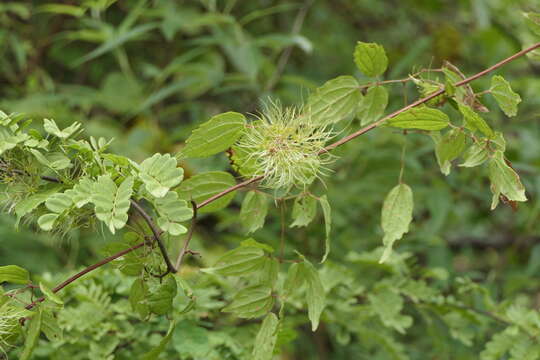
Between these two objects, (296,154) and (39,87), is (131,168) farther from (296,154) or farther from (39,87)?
(39,87)

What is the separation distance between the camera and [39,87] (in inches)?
66.2

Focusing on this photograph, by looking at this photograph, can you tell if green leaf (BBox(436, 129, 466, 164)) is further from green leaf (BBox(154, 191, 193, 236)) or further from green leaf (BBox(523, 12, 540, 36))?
green leaf (BBox(154, 191, 193, 236))

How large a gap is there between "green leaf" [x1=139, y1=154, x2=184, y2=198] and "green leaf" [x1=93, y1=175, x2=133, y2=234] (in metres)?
0.02

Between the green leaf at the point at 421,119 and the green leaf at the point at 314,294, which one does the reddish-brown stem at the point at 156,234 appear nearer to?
the green leaf at the point at 314,294

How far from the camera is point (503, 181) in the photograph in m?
0.58

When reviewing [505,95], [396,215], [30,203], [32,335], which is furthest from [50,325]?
[505,95]

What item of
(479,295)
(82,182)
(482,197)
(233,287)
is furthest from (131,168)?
(482,197)

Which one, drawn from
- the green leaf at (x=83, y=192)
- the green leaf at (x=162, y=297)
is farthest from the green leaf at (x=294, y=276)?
the green leaf at (x=83, y=192)

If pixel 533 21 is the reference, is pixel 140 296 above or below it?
below

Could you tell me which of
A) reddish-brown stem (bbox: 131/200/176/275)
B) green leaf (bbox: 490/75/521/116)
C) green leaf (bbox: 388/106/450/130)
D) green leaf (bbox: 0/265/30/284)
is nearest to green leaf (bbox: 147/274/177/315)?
reddish-brown stem (bbox: 131/200/176/275)

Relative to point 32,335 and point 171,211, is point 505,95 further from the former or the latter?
point 32,335

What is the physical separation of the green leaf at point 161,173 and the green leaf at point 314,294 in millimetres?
186

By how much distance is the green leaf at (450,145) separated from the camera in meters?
0.61

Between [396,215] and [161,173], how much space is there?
9.4 inches
